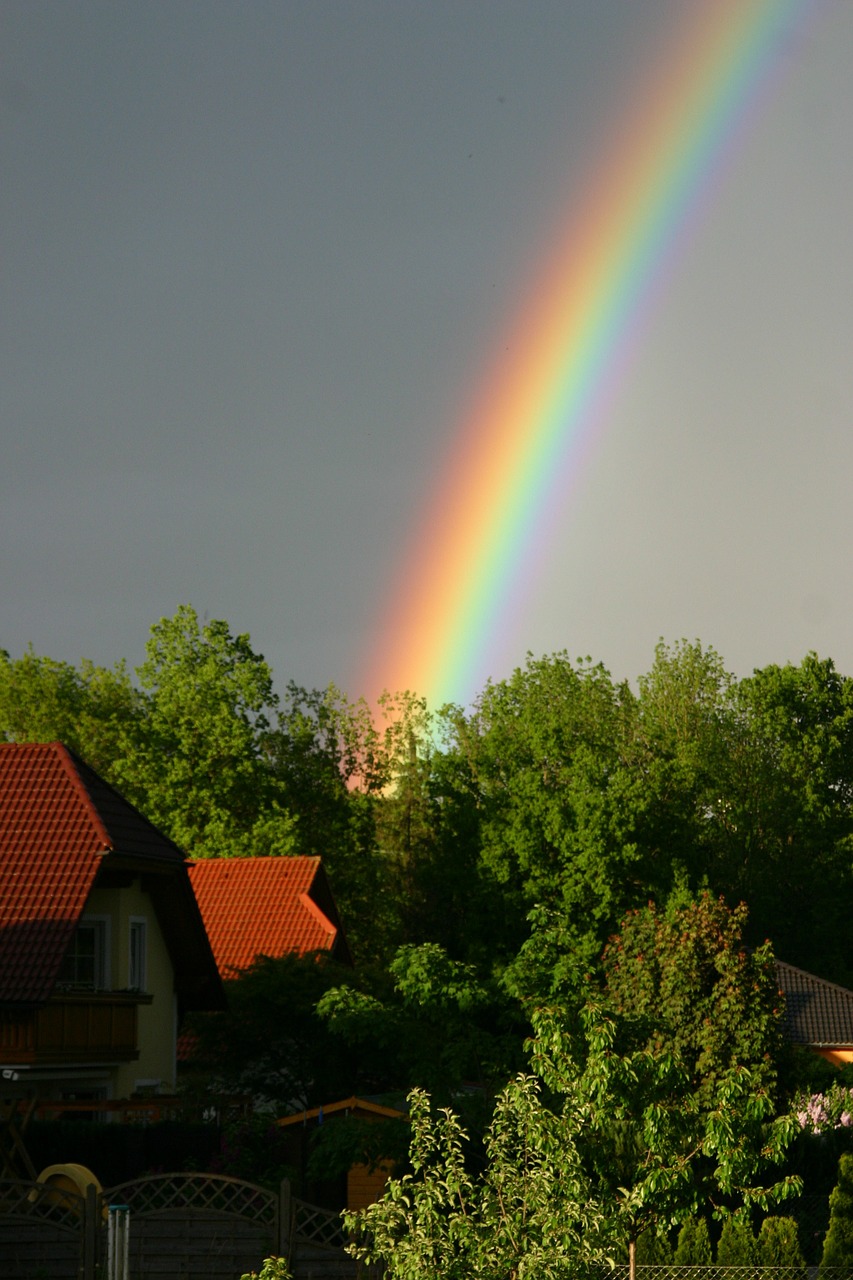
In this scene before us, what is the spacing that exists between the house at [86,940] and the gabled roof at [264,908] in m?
7.22

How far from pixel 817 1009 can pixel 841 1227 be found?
3712cm

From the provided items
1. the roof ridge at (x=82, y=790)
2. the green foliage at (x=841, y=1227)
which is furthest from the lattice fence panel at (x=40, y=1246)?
the roof ridge at (x=82, y=790)

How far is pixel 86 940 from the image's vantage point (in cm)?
3053

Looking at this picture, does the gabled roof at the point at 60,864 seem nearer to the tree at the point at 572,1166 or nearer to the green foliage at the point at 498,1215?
the tree at the point at 572,1166

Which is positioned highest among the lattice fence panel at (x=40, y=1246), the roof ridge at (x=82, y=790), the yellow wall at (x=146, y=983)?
the roof ridge at (x=82, y=790)

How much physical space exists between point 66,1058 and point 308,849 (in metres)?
27.0

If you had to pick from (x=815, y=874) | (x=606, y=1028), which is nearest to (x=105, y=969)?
(x=606, y=1028)

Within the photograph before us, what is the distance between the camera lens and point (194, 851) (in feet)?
164

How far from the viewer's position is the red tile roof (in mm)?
26969

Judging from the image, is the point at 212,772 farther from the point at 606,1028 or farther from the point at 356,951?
the point at 606,1028

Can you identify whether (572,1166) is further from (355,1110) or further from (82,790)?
(82,790)

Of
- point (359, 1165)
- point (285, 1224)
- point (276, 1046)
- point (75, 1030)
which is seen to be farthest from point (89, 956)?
point (285, 1224)

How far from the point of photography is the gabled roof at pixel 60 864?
27.1m

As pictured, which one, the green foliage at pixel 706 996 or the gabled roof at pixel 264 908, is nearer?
the green foliage at pixel 706 996
